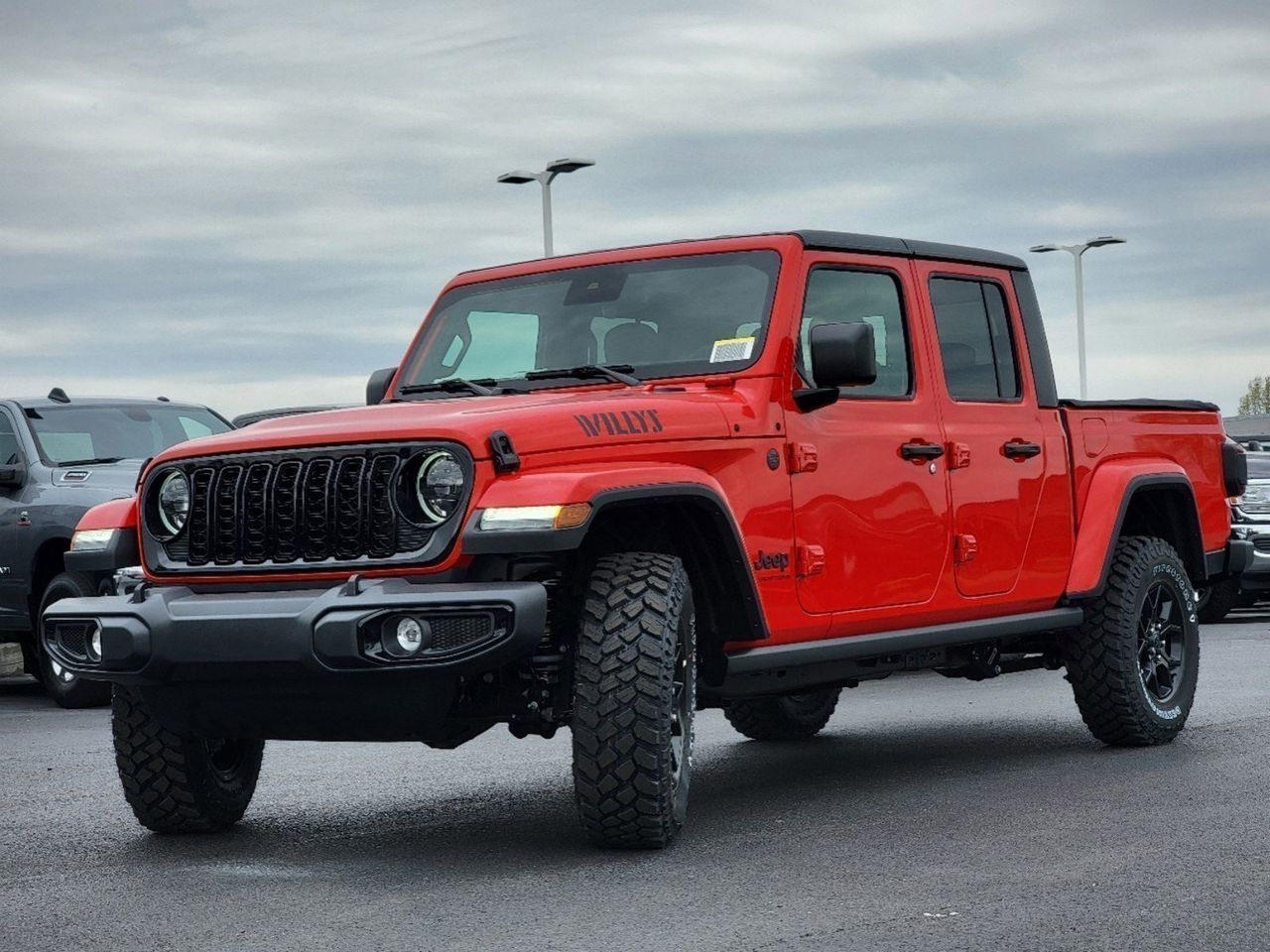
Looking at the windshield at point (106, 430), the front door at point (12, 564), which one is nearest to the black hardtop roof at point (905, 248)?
the windshield at point (106, 430)

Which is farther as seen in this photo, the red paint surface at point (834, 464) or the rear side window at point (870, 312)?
the rear side window at point (870, 312)

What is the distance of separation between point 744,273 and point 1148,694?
9.73ft

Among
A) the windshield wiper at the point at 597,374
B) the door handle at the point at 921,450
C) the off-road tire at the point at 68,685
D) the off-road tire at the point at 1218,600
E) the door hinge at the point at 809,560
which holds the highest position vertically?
the windshield wiper at the point at 597,374

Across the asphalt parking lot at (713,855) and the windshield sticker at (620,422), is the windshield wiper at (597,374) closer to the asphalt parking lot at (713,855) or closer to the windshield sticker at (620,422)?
the windshield sticker at (620,422)

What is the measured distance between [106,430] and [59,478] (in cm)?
64

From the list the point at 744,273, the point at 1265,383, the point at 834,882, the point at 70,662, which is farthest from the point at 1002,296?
the point at 1265,383

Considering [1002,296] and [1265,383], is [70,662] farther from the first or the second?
[1265,383]

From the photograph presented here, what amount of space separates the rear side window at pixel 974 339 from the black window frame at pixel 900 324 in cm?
22

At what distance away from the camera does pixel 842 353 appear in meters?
6.81

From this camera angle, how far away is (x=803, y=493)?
700 cm

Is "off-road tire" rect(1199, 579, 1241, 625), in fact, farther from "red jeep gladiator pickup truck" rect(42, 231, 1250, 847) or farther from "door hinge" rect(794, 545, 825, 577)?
"door hinge" rect(794, 545, 825, 577)

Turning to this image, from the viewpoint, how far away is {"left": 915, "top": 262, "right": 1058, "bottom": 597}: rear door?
7.94m

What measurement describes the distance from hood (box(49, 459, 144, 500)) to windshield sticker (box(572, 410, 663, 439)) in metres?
7.03

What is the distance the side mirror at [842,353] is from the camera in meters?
6.81
